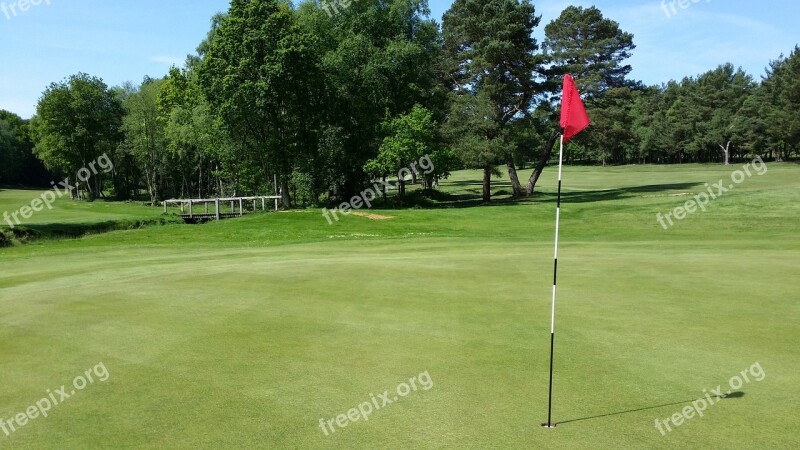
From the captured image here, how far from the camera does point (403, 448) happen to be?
213 inches

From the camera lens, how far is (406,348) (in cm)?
840

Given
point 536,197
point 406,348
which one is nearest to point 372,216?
point 536,197

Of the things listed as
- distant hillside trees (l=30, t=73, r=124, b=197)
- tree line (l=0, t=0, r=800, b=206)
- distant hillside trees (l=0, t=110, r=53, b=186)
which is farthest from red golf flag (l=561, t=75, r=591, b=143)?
distant hillside trees (l=0, t=110, r=53, b=186)

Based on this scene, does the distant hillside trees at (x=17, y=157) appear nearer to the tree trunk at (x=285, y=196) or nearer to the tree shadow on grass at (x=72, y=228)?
the tree shadow on grass at (x=72, y=228)

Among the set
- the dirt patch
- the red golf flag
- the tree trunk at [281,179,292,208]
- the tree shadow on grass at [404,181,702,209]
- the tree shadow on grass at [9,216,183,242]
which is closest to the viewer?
the red golf flag

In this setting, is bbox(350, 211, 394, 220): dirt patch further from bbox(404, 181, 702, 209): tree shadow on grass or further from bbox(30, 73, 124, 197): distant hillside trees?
bbox(30, 73, 124, 197): distant hillside trees

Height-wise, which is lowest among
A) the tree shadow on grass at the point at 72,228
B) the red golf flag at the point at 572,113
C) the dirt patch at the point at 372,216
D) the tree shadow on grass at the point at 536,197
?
the tree shadow on grass at the point at 72,228

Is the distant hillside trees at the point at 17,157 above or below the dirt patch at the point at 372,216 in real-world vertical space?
above

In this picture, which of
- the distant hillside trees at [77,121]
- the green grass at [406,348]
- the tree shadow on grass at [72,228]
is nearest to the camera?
the green grass at [406,348]

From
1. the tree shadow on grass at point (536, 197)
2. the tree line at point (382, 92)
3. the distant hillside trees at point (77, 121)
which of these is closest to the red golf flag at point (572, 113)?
the tree line at point (382, 92)

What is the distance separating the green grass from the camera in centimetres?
586

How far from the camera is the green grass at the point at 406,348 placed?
231 inches

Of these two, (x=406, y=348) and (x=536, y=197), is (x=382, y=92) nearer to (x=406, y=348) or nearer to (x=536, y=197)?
(x=536, y=197)

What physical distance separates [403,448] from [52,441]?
3491mm
